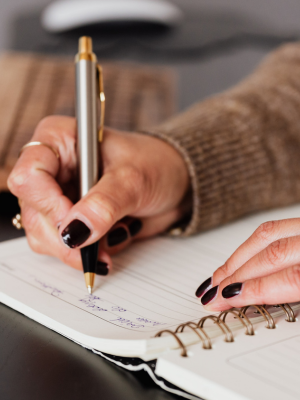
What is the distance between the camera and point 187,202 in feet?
2.23

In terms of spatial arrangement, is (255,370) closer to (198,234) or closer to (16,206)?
(198,234)

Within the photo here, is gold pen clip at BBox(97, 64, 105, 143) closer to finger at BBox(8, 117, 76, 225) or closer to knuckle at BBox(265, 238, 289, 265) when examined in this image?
finger at BBox(8, 117, 76, 225)

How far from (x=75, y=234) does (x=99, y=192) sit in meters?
0.05

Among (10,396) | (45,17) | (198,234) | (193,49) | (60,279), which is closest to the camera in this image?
(10,396)

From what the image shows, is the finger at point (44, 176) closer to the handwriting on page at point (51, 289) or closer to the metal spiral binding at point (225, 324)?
the handwriting on page at point (51, 289)

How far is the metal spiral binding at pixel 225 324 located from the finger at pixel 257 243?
0.05 metres

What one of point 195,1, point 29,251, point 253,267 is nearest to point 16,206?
point 29,251

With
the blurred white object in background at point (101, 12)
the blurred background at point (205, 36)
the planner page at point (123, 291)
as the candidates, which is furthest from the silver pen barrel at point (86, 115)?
the blurred background at point (205, 36)

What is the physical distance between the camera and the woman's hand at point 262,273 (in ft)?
1.23

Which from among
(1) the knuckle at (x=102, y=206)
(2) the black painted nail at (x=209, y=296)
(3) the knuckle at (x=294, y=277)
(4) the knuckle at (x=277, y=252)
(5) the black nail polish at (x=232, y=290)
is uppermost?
(1) the knuckle at (x=102, y=206)

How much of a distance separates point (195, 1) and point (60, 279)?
4.42 ft

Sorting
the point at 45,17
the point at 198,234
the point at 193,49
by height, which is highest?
the point at 45,17

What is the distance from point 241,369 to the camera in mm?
307

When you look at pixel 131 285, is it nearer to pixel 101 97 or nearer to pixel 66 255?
pixel 66 255
